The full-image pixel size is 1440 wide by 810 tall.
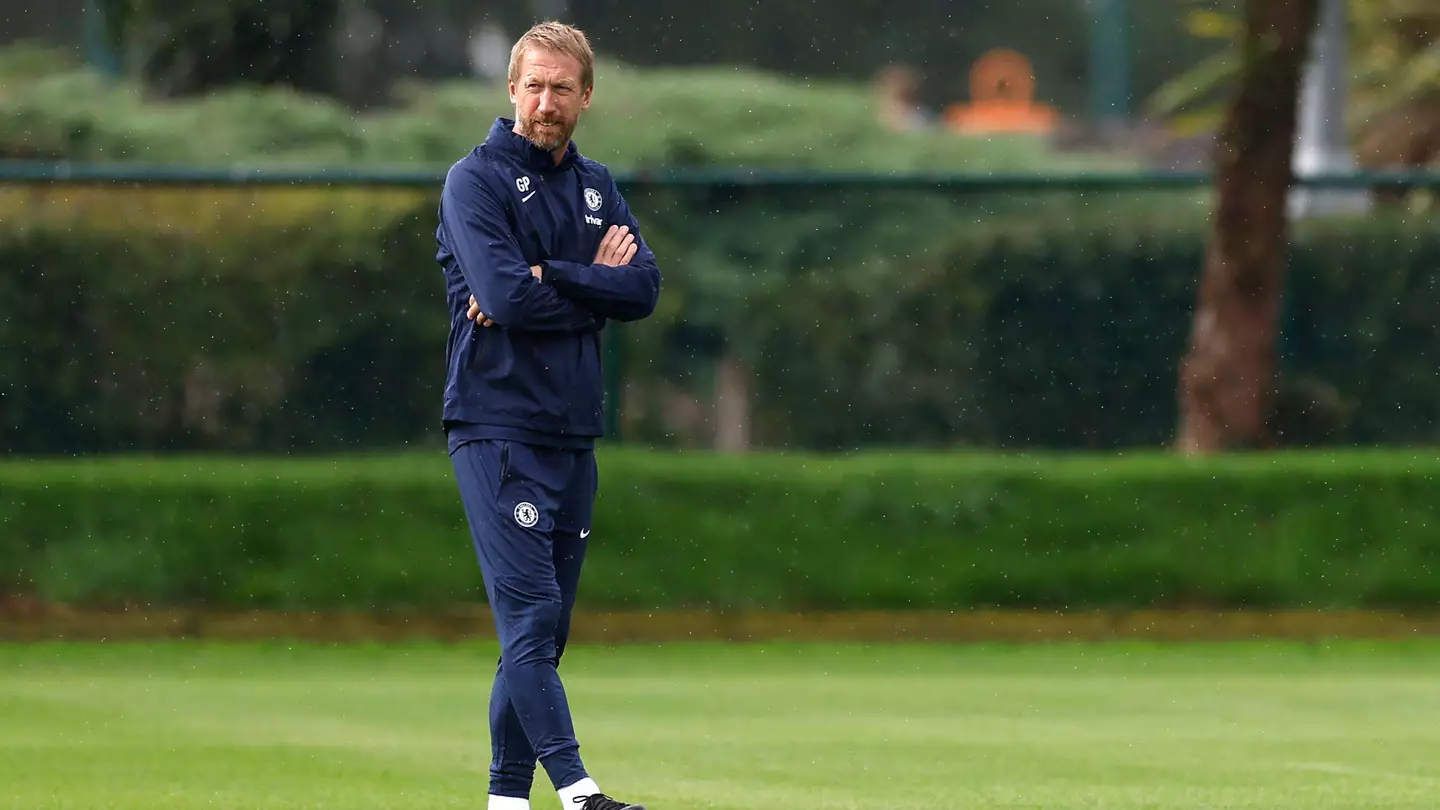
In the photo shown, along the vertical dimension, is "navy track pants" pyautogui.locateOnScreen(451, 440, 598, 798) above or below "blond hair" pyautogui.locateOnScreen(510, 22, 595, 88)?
below

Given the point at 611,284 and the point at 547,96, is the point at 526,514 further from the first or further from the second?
the point at 547,96

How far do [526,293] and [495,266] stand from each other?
0.33 ft

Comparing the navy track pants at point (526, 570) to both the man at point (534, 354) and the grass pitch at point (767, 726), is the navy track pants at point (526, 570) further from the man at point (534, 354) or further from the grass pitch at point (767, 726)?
the grass pitch at point (767, 726)

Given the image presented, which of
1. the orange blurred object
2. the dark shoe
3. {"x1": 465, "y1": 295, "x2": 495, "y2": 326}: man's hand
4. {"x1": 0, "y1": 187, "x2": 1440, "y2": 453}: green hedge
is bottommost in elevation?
the dark shoe

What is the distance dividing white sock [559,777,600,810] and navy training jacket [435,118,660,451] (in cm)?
82

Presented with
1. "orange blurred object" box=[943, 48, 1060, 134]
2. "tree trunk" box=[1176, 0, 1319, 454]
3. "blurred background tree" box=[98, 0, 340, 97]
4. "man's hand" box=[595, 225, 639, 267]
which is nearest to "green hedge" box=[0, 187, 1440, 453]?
"tree trunk" box=[1176, 0, 1319, 454]

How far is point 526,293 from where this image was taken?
5.82m

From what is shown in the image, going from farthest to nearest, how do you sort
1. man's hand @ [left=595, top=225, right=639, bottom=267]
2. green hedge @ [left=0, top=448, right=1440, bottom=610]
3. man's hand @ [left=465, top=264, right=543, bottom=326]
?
green hedge @ [left=0, top=448, right=1440, bottom=610] → man's hand @ [left=595, top=225, right=639, bottom=267] → man's hand @ [left=465, top=264, right=543, bottom=326]

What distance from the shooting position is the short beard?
5.93 metres

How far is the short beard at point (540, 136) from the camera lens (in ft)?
19.5

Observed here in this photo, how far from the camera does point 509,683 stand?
5.89m

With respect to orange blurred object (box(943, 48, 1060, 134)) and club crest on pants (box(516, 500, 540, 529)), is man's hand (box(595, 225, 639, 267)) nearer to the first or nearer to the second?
club crest on pants (box(516, 500, 540, 529))

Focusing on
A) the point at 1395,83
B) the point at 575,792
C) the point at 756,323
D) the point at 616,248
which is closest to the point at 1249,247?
the point at 756,323

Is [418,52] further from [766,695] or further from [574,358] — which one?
[574,358]
